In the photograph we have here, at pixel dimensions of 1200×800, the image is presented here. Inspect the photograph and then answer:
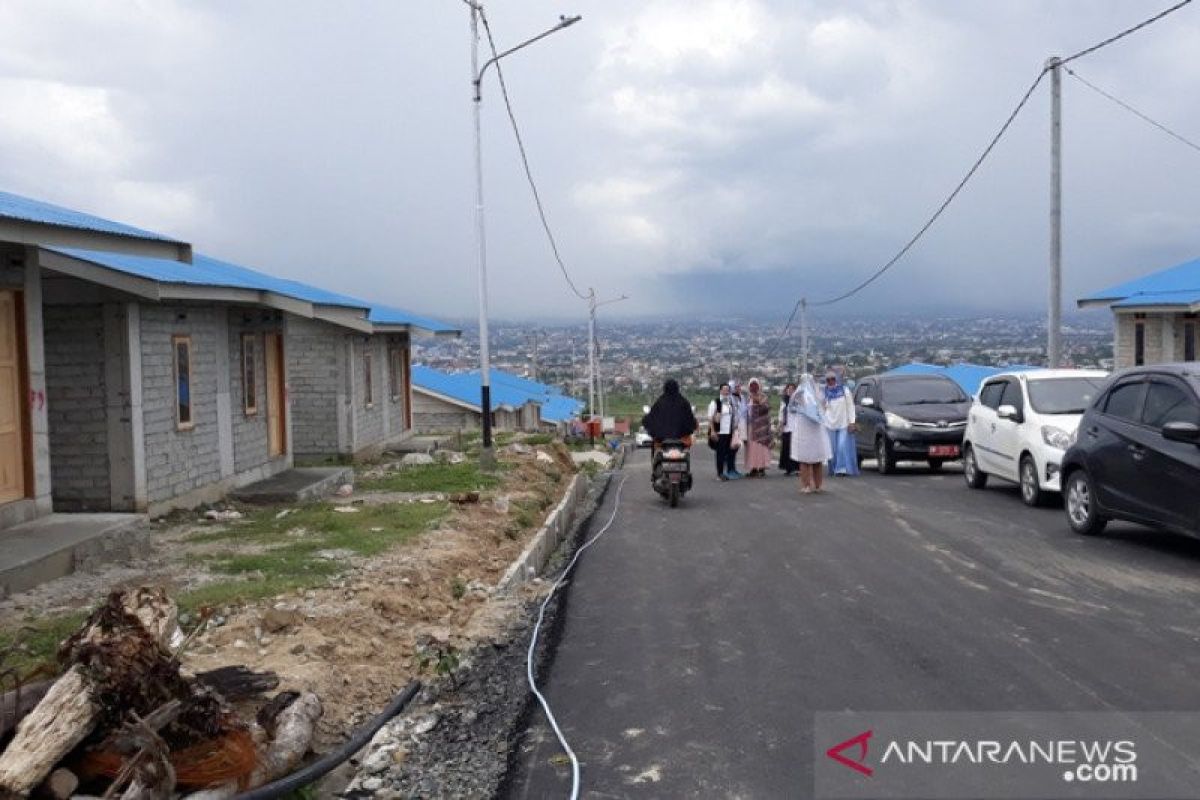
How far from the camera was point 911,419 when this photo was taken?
20.9 m

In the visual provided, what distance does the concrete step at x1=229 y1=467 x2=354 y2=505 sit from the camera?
54.0 feet

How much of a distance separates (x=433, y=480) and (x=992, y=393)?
8.38 metres

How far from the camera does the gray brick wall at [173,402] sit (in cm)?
1418

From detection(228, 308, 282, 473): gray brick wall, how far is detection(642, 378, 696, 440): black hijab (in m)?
5.79

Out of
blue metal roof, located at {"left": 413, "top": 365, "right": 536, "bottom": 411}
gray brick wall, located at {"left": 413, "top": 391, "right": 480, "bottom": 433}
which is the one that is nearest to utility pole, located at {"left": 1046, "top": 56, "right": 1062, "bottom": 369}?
blue metal roof, located at {"left": 413, "top": 365, "right": 536, "bottom": 411}

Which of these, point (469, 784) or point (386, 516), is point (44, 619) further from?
point (386, 516)

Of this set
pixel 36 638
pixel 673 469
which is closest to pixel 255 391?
pixel 673 469

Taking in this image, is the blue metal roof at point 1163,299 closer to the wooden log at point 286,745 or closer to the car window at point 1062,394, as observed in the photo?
the car window at point 1062,394

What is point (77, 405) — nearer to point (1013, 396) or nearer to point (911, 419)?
point (1013, 396)

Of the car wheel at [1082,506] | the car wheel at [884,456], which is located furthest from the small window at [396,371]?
the car wheel at [1082,506]

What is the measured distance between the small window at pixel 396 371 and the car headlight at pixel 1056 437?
57.9 ft

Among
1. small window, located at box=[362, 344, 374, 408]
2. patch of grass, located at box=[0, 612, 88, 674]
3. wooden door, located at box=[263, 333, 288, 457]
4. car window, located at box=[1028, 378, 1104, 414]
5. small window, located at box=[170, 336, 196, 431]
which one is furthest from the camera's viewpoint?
small window, located at box=[362, 344, 374, 408]

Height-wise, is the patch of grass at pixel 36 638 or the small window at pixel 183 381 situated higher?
the small window at pixel 183 381

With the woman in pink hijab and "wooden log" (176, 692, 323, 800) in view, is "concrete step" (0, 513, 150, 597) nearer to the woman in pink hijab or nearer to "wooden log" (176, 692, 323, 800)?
"wooden log" (176, 692, 323, 800)
